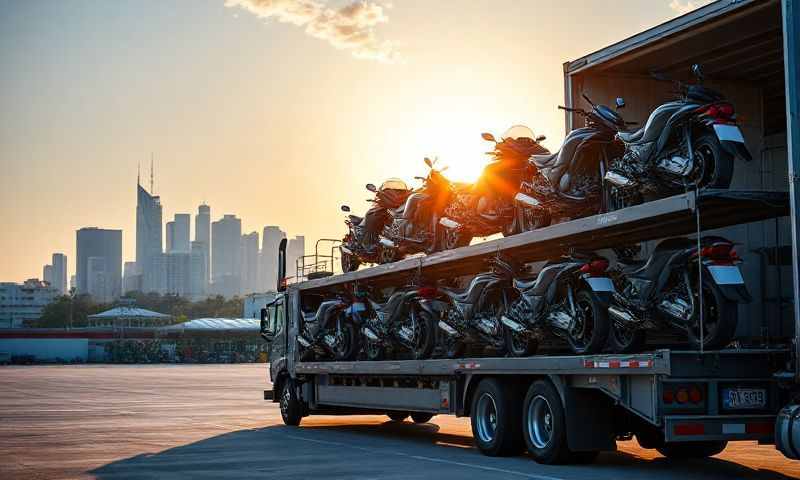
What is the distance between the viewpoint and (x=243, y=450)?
15.0 meters

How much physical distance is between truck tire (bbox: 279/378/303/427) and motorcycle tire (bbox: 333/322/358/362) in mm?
1943

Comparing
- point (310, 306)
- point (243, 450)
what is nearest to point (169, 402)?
point (310, 306)

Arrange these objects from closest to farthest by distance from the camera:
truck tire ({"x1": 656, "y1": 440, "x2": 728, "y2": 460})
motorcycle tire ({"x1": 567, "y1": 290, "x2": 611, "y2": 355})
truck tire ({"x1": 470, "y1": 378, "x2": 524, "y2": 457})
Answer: motorcycle tire ({"x1": 567, "y1": 290, "x2": 611, "y2": 355}), truck tire ({"x1": 470, "y1": 378, "x2": 524, "y2": 457}), truck tire ({"x1": 656, "y1": 440, "x2": 728, "y2": 460})

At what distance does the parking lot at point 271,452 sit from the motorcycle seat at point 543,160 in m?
3.32

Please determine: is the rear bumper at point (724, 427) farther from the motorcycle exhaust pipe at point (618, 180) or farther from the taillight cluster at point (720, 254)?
the motorcycle exhaust pipe at point (618, 180)

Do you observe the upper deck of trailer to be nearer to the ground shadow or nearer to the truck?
the truck

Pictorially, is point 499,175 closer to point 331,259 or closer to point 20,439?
point 331,259

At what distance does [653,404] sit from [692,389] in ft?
1.23

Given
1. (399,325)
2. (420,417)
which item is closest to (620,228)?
(399,325)

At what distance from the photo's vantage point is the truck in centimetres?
1027

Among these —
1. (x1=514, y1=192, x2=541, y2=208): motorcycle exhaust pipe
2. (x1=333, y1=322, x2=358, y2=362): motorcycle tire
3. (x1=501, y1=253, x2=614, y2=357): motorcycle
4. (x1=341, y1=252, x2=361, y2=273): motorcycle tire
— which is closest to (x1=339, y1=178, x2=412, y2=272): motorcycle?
(x1=341, y1=252, x2=361, y2=273): motorcycle tire

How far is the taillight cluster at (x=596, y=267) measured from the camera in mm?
11812

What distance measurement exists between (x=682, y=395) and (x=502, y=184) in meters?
4.76

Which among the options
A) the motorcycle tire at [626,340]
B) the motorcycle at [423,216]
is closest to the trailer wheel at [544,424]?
the motorcycle tire at [626,340]
